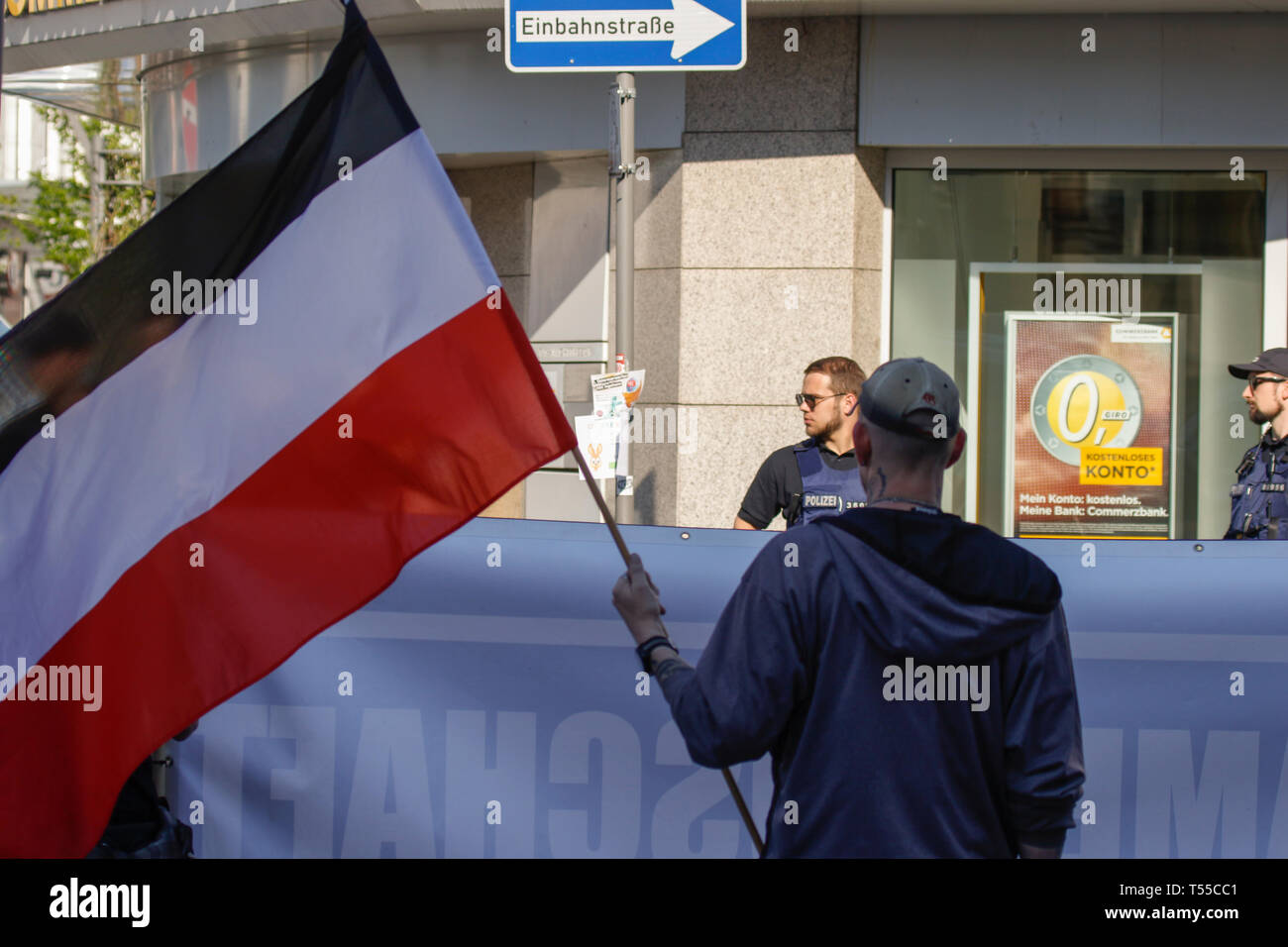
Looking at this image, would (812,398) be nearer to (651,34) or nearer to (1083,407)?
(651,34)

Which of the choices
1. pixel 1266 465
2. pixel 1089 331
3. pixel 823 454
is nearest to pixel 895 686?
pixel 823 454

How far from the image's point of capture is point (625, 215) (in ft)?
22.1

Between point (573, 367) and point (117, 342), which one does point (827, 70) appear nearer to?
point (573, 367)

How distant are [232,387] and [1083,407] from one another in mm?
7078

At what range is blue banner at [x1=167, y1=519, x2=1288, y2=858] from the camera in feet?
11.5

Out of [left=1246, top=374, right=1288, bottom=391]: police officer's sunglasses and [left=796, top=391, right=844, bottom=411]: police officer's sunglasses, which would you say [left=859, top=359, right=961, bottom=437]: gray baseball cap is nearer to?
[left=796, top=391, right=844, bottom=411]: police officer's sunglasses

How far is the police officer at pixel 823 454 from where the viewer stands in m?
5.49

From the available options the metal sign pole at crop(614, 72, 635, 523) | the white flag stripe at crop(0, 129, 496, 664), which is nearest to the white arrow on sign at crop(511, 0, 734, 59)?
the metal sign pole at crop(614, 72, 635, 523)

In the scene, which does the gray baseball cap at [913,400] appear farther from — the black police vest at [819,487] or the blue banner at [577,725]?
the black police vest at [819,487]

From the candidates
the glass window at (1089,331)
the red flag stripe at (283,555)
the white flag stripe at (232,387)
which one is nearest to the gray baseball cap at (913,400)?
the red flag stripe at (283,555)

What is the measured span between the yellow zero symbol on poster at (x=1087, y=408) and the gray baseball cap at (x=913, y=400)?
22.4 ft

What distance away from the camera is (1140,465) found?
888 centimetres

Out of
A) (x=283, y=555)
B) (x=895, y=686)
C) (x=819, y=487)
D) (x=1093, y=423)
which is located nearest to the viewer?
(x=895, y=686)

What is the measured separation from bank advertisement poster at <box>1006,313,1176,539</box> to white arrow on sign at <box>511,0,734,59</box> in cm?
388
